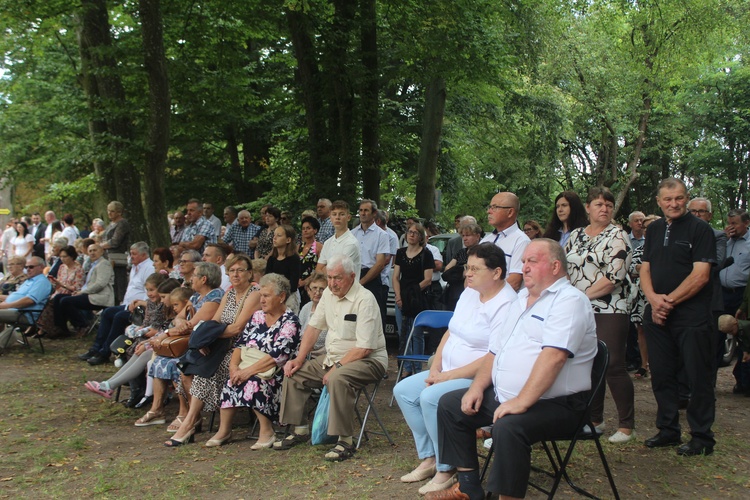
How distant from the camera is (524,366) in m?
4.54

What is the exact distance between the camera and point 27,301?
37.0ft

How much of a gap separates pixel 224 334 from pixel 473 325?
2.76 metres

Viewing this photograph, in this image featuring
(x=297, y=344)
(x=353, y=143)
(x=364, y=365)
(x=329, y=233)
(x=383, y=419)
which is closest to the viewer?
(x=364, y=365)

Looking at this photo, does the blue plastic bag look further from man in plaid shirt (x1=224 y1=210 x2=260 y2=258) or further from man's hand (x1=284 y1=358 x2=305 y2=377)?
man in plaid shirt (x1=224 y1=210 x2=260 y2=258)

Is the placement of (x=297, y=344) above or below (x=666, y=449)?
above

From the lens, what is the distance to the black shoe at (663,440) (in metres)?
5.95

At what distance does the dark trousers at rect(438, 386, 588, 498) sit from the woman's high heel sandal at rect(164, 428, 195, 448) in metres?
2.83

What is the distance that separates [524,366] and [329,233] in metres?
6.26

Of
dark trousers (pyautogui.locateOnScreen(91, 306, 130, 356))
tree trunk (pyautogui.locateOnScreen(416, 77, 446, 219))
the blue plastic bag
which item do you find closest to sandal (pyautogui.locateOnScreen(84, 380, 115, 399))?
dark trousers (pyautogui.locateOnScreen(91, 306, 130, 356))

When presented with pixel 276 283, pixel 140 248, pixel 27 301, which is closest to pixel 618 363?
pixel 276 283

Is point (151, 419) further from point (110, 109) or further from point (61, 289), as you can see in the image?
point (110, 109)

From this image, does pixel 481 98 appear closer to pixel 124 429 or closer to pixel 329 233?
pixel 329 233

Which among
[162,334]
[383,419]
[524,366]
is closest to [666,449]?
[524,366]

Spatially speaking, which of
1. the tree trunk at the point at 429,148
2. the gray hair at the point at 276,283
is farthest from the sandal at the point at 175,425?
the tree trunk at the point at 429,148
